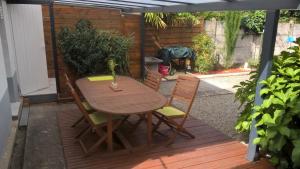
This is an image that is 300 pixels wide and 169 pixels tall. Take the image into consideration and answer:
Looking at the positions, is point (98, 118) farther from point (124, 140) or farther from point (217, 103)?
point (217, 103)

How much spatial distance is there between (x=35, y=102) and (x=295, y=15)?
1038cm

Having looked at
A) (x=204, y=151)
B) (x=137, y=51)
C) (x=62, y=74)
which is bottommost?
(x=204, y=151)

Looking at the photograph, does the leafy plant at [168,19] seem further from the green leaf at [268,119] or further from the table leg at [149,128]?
the green leaf at [268,119]

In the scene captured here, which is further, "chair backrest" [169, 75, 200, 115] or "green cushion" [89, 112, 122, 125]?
"chair backrest" [169, 75, 200, 115]

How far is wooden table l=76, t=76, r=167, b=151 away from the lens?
3546 mm

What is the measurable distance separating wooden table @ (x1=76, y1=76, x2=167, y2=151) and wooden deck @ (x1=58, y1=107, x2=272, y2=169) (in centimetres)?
21

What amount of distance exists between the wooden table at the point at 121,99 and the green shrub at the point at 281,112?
135 cm

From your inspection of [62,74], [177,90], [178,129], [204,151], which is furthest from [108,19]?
[204,151]

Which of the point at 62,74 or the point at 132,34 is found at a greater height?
the point at 132,34

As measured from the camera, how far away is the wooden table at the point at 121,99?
3.55 meters

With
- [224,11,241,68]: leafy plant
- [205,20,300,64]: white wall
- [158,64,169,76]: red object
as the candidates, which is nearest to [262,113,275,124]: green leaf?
[158,64,169,76]: red object

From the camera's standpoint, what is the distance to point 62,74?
249 inches

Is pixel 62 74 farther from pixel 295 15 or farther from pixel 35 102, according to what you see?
pixel 295 15

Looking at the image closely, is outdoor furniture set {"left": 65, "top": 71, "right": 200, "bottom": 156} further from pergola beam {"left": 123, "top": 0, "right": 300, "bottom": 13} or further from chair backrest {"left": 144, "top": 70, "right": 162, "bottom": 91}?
Result: pergola beam {"left": 123, "top": 0, "right": 300, "bottom": 13}
